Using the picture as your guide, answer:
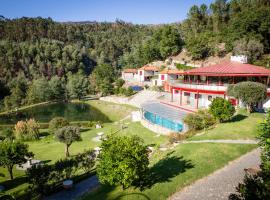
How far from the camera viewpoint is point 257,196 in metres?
8.45

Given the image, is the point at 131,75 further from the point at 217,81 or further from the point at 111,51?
the point at 111,51

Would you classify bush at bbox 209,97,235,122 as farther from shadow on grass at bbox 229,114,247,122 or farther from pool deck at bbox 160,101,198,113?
pool deck at bbox 160,101,198,113

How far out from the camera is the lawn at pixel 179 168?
1336 centimetres

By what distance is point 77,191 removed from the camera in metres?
17.1

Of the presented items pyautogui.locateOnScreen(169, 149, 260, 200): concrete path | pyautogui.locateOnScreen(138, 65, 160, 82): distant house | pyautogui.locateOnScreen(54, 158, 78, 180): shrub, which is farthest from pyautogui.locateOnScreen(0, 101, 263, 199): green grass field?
pyautogui.locateOnScreen(138, 65, 160, 82): distant house

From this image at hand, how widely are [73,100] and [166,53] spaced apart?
34.8 meters

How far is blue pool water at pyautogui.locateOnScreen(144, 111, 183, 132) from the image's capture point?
27820 millimetres

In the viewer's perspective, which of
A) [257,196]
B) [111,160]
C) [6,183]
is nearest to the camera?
[257,196]

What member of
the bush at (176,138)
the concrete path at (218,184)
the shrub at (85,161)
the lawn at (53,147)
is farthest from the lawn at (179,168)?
the lawn at (53,147)

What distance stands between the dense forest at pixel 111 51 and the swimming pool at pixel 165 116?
88.5 ft

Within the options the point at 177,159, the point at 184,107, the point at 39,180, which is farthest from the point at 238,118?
the point at 39,180

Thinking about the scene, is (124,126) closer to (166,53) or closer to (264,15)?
(264,15)

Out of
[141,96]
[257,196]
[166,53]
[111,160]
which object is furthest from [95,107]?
[257,196]

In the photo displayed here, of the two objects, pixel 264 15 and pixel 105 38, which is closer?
pixel 264 15
